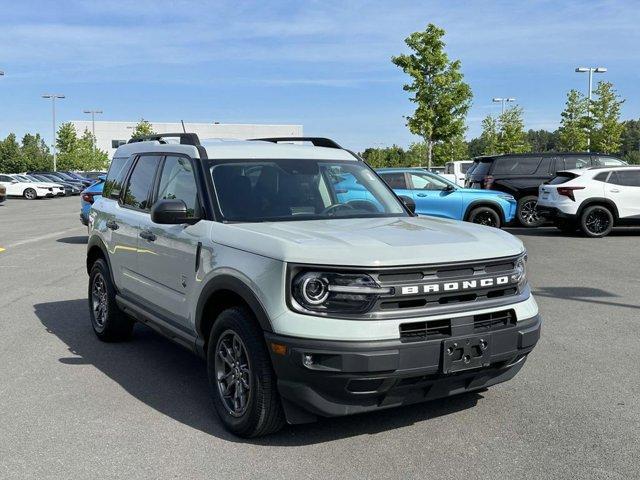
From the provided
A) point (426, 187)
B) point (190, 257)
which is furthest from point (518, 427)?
point (426, 187)

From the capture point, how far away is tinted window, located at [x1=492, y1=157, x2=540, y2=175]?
1834cm

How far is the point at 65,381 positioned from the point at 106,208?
1.83 metres

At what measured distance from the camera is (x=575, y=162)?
18375mm

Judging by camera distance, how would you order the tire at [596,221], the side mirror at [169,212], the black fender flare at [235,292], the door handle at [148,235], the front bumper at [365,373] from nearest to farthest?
the front bumper at [365,373], the black fender flare at [235,292], the side mirror at [169,212], the door handle at [148,235], the tire at [596,221]

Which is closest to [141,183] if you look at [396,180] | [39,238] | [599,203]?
[396,180]

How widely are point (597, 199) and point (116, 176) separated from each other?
488 inches

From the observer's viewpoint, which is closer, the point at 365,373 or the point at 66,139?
the point at 365,373

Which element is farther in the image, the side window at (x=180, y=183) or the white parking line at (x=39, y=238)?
the white parking line at (x=39, y=238)

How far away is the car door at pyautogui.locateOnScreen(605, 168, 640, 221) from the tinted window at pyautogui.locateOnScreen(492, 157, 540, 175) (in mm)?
2729

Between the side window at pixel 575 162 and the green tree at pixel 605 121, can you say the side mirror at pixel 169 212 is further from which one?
the green tree at pixel 605 121

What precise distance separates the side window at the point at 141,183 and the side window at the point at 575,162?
1479 centimetres

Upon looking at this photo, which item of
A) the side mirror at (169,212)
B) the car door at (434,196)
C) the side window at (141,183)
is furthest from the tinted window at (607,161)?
the side mirror at (169,212)

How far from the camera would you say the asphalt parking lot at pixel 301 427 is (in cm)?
374

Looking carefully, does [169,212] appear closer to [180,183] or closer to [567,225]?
[180,183]
